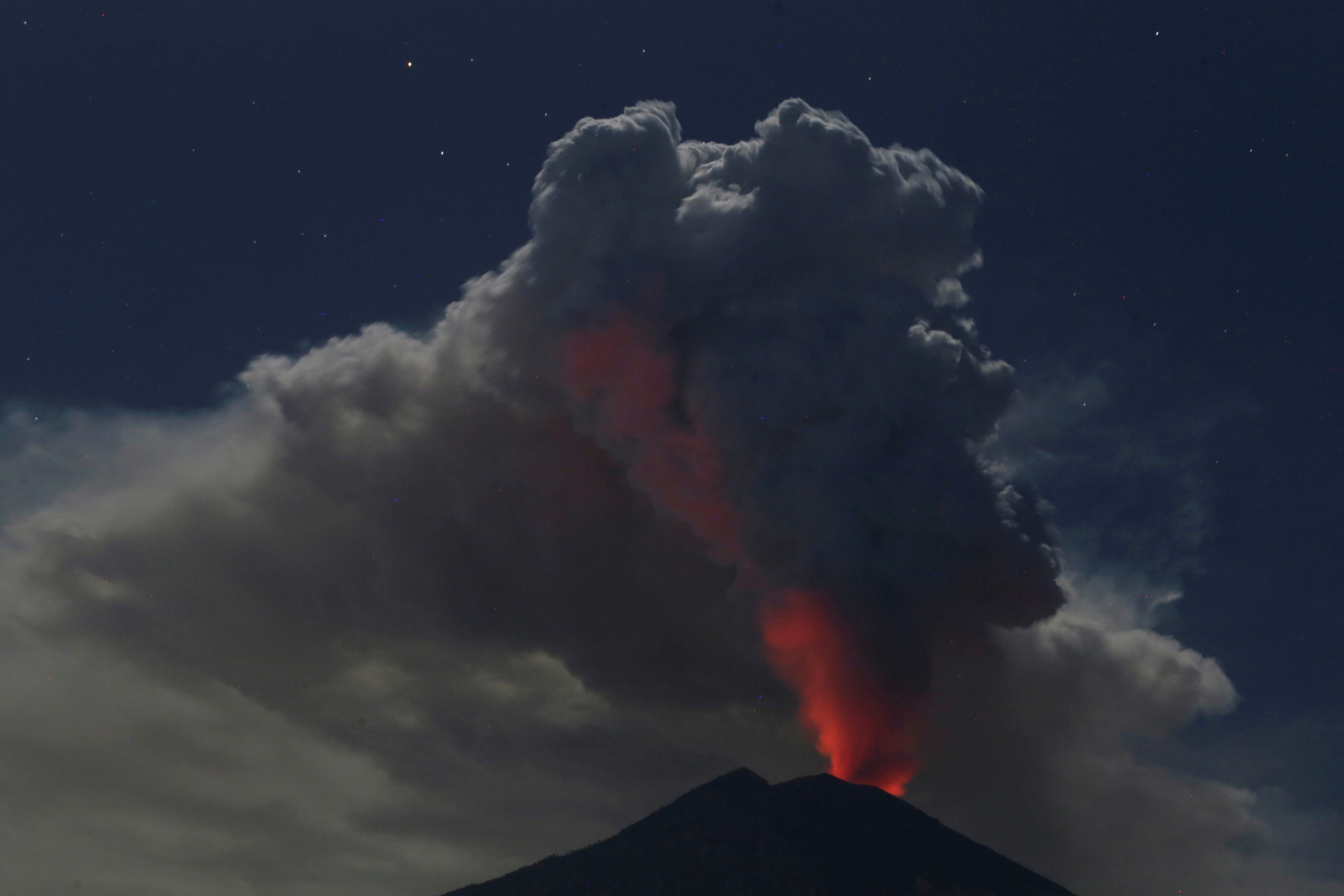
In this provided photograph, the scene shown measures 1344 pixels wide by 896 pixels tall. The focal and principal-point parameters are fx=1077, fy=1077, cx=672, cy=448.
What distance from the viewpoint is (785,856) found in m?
83.1

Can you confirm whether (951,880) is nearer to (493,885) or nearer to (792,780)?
(792,780)

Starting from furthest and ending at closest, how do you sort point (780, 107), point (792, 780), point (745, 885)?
point (792, 780), point (780, 107), point (745, 885)

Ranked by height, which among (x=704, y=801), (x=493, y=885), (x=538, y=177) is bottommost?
(x=493, y=885)

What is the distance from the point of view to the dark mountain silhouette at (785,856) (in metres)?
80.8

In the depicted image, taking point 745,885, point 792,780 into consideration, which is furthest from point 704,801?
point 745,885

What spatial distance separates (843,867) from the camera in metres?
81.5

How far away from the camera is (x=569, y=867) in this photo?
295 ft

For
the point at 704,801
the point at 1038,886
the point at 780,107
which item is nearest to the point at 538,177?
the point at 780,107

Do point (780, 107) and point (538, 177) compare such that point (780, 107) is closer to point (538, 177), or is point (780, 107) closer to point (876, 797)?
point (538, 177)

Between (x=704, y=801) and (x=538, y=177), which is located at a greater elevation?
(x=538, y=177)

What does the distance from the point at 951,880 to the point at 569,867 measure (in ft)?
102

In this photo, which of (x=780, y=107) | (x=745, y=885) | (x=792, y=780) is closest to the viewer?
(x=745, y=885)

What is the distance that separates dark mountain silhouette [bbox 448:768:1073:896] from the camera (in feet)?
265

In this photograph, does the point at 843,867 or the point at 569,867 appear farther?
the point at 569,867
